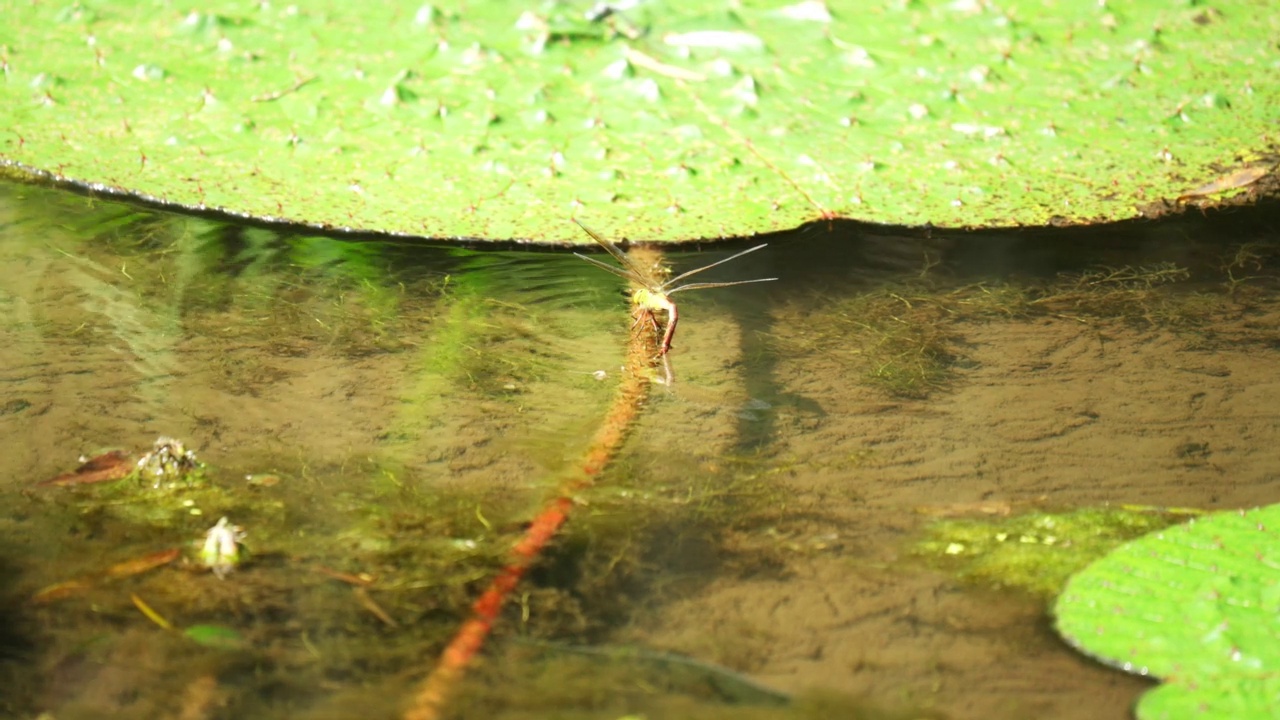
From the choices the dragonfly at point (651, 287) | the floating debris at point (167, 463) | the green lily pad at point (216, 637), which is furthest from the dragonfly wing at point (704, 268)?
the green lily pad at point (216, 637)

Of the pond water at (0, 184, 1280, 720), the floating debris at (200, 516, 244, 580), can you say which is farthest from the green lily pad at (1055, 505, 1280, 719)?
the floating debris at (200, 516, 244, 580)

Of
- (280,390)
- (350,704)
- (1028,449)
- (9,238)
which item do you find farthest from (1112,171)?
(9,238)

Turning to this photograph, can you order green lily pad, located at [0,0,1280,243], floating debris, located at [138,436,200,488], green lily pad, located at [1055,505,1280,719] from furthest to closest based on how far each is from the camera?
1. green lily pad, located at [0,0,1280,243]
2. floating debris, located at [138,436,200,488]
3. green lily pad, located at [1055,505,1280,719]

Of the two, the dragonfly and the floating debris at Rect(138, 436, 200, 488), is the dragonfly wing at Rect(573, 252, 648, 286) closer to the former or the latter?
the dragonfly

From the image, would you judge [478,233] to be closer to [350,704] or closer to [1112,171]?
[350,704]

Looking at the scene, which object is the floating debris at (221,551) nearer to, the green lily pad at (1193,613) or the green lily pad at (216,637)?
the green lily pad at (216,637)

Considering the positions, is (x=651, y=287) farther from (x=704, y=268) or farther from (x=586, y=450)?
(x=586, y=450)

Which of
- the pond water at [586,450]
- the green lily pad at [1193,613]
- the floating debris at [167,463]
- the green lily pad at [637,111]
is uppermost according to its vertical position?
the green lily pad at [637,111]
